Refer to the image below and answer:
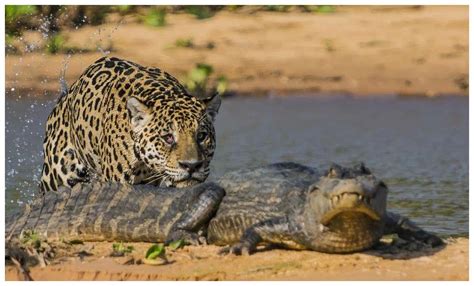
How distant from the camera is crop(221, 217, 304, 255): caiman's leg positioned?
844 centimetres

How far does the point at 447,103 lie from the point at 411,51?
6.46 ft

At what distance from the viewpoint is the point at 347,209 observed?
7.90 m

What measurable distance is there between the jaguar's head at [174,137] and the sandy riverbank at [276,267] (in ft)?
3.71

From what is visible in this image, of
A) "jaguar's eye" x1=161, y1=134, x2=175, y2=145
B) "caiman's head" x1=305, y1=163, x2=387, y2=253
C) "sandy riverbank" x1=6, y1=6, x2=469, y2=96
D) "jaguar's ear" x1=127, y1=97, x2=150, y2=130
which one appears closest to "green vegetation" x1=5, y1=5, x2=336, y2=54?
"sandy riverbank" x1=6, y1=6, x2=469, y2=96

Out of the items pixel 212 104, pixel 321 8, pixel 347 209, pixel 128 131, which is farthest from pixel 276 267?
pixel 321 8

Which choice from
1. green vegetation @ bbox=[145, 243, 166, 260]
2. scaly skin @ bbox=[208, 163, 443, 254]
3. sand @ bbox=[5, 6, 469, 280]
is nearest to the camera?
scaly skin @ bbox=[208, 163, 443, 254]

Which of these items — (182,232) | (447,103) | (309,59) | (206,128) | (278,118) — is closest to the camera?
(182,232)

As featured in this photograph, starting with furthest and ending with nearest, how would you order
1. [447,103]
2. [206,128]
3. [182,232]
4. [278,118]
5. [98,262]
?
1. [447,103]
2. [278,118]
3. [206,128]
4. [182,232]
5. [98,262]

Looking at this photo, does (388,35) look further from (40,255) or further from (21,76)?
(40,255)

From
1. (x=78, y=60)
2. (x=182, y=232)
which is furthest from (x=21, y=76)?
(x=182, y=232)

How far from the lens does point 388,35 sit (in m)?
21.7

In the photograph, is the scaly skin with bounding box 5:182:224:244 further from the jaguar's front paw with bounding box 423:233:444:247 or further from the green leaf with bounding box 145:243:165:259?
the jaguar's front paw with bounding box 423:233:444:247

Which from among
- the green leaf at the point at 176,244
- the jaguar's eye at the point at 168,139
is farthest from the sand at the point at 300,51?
the green leaf at the point at 176,244

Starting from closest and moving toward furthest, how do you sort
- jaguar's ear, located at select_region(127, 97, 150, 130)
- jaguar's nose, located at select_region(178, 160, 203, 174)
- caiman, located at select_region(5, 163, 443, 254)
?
1. caiman, located at select_region(5, 163, 443, 254)
2. jaguar's nose, located at select_region(178, 160, 203, 174)
3. jaguar's ear, located at select_region(127, 97, 150, 130)
